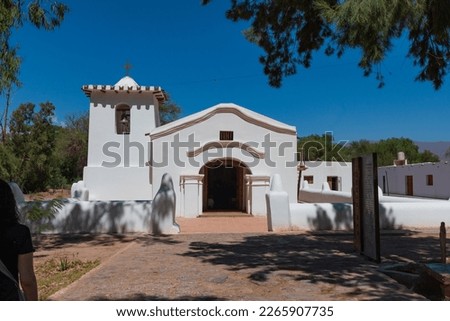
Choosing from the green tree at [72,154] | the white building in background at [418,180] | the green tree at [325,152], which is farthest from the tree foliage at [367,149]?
the green tree at [72,154]

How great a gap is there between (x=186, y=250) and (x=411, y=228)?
7536 millimetres

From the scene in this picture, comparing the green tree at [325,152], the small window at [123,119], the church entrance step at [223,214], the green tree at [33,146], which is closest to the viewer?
the church entrance step at [223,214]

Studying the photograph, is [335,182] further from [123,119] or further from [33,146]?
[33,146]

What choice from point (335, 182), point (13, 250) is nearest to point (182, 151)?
point (13, 250)

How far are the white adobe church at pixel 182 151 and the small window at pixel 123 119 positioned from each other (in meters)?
0.05

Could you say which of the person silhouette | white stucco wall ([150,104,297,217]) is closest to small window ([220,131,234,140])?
white stucco wall ([150,104,297,217])

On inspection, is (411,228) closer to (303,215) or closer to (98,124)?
(303,215)

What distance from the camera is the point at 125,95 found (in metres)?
20.5

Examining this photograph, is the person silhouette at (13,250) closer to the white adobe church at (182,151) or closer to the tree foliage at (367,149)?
the white adobe church at (182,151)

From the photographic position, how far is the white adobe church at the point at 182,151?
17.6 meters

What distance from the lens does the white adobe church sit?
57.7 ft

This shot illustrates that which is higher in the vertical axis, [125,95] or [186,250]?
[125,95]

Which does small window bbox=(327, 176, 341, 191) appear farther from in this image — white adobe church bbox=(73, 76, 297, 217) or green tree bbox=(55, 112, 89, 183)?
green tree bbox=(55, 112, 89, 183)
